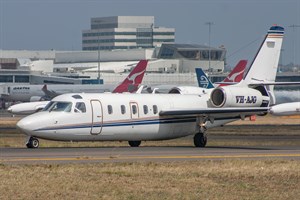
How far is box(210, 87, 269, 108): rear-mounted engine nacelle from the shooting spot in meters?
46.4

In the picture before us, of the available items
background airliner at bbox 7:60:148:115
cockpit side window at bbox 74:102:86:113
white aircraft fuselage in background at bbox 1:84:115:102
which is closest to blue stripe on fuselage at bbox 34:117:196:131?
cockpit side window at bbox 74:102:86:113

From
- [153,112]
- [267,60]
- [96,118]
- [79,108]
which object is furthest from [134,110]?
[267,60]

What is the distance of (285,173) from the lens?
28703mm

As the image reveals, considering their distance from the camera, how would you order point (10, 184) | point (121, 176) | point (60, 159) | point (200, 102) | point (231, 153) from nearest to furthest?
point (10, 184) < point (121, 176) < point (60, 159) < point (231, 153) < point (200, 102)

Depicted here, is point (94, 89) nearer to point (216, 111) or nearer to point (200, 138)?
point (200, 138)

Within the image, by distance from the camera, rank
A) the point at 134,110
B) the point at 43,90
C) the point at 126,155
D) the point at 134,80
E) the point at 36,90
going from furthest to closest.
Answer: the point at 36,90 → the point at 43,90 → the point at 134,80 → the point at 134,110 → the point at 126,155

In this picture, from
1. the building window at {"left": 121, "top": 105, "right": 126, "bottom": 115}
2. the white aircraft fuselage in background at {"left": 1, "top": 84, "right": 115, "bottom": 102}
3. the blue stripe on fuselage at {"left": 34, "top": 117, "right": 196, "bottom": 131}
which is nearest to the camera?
the blue stripe on fuselage at {"left": 34, "top": 117, "right": 196, "bottom": 131}

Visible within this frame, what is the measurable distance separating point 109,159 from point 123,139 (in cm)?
1029

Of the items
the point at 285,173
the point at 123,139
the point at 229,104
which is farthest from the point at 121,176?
the point at 229,104

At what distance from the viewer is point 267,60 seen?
163 feet

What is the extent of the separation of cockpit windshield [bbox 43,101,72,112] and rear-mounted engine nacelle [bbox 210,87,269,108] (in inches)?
330

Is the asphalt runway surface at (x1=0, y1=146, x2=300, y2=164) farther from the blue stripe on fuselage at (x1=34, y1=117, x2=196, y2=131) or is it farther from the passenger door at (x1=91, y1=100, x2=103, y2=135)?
the passenger door at (x1=91, y1=100, x2=103, y2=135)

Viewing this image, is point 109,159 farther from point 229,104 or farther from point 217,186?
point 229,104

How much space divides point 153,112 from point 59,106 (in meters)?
5.23
